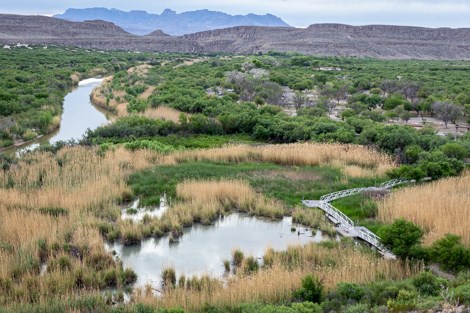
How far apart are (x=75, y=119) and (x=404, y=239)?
30350mm

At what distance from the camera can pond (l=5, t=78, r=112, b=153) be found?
1196 inches

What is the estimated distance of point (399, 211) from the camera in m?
15.9

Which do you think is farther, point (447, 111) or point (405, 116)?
point (405, 116)

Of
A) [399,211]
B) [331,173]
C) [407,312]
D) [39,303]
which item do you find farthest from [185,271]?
[331,173]

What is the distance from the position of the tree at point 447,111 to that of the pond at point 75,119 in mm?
23915

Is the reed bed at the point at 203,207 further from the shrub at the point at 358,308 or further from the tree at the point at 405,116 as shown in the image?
the tree at the point at 405,116

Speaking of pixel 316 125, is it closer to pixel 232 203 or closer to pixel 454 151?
pixel 454 151

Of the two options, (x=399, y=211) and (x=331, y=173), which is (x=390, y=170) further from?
(x=399, y=211)

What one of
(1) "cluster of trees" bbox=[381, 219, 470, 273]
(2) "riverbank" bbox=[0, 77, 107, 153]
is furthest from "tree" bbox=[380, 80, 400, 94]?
(1) "cluster of trees" bbox=[381, 219, 470, 273]

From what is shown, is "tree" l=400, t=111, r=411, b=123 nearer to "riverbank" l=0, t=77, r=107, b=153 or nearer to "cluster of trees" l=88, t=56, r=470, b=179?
"cluster of trees" l=88, t=56, r=470, b=179

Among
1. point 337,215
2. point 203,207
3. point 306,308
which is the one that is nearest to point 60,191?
point 203,207

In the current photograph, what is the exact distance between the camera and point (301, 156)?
23.3 metres

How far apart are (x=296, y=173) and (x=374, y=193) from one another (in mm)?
4060

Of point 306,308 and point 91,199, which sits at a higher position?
point 306,308
